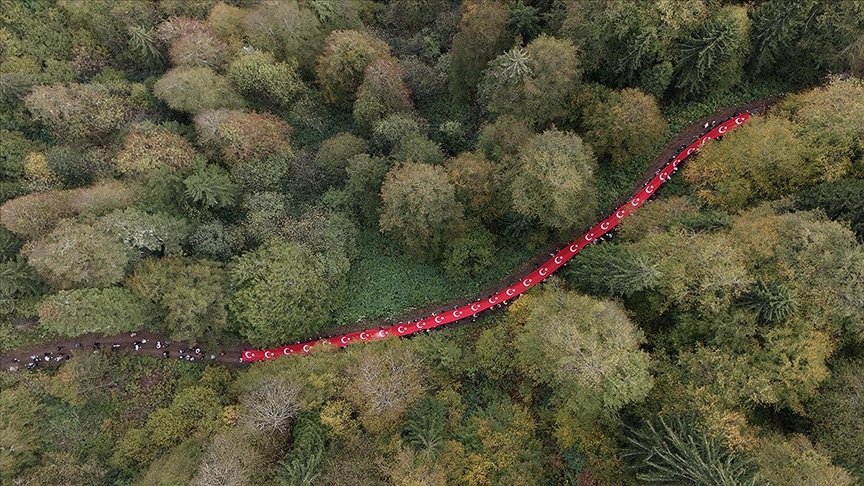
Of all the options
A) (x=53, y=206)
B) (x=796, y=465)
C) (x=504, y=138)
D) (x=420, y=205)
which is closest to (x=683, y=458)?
(x=796, y=465)

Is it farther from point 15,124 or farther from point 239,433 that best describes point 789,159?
point 15,124

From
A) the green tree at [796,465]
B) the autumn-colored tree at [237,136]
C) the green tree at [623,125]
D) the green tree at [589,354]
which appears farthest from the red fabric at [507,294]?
the green tree at [796,465]

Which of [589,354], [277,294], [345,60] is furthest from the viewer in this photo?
[345,60]

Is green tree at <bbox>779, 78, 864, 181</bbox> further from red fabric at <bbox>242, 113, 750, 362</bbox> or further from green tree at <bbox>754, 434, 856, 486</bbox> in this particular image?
green tree at <bbox>754, 434, 856, 486</bbox>

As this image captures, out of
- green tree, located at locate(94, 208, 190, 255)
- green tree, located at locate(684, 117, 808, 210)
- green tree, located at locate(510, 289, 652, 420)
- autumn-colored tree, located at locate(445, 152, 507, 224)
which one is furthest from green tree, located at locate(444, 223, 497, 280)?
green tree, located at locate(94, 208, 190, 255)

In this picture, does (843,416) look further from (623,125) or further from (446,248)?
(446,248)

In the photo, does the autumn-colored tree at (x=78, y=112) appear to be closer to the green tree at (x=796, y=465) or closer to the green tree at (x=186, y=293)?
the green tree at (x=186, y=293)

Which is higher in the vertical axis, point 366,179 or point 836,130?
point 836,130
